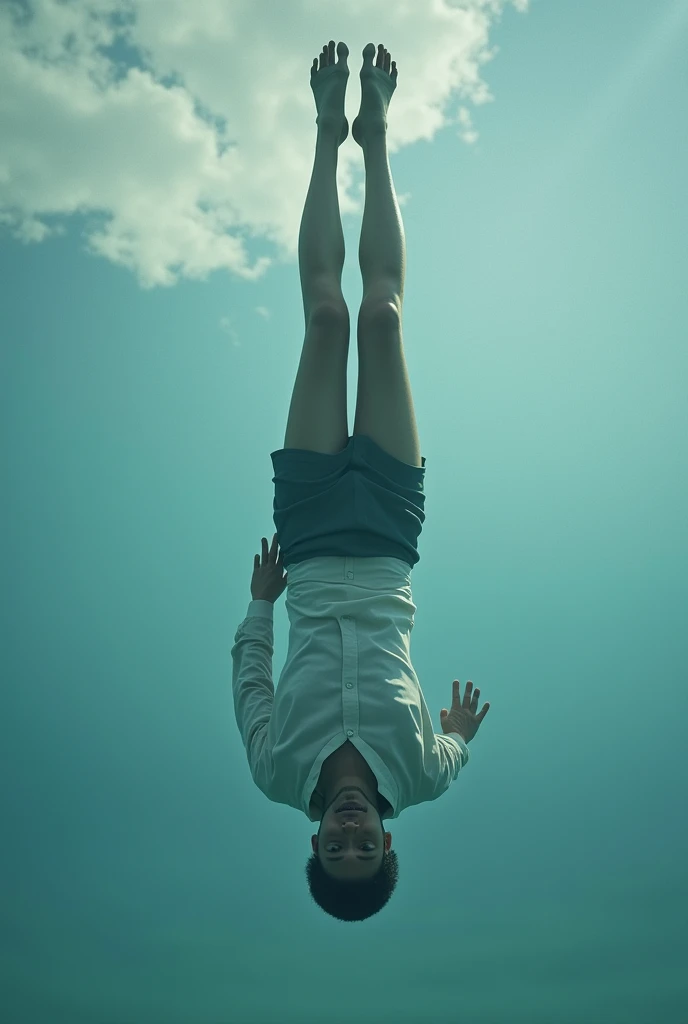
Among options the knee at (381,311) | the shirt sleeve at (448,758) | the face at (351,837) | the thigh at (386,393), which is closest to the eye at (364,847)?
the face at (351,837)

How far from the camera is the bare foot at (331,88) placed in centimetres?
301

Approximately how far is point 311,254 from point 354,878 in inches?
66.4

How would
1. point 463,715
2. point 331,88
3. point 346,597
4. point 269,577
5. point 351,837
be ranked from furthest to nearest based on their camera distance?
1. point 331,88
2. point 463,715
3. point 269,577
4. point 346,597
5. point 351,837

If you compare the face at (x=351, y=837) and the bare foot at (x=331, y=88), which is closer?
the face at (x=351, y=837)

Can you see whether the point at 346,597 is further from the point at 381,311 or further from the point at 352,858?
the point at 381,311

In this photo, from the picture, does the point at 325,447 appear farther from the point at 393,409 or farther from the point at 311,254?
the point at 311,254

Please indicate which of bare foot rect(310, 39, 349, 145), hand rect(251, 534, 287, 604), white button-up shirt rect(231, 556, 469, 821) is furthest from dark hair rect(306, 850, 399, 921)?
bare foot rect(310, 39, 349, 145)

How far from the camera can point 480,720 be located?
9.38 feet

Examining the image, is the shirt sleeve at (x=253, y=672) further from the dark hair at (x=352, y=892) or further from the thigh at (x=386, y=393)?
the thigh at (x=386, y=393)

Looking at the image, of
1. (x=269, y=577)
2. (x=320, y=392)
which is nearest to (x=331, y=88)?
(x=320, y=392)

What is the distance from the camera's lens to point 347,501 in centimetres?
254

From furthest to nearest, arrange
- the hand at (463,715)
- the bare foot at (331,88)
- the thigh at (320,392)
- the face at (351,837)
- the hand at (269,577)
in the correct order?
the bare foot at (331,88) → the hand at (463,715) → the hand at (269,577) → the thigh at (320,392) → the face at (351,837)

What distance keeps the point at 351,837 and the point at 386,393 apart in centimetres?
117

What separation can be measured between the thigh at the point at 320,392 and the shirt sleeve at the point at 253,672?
484 mm
